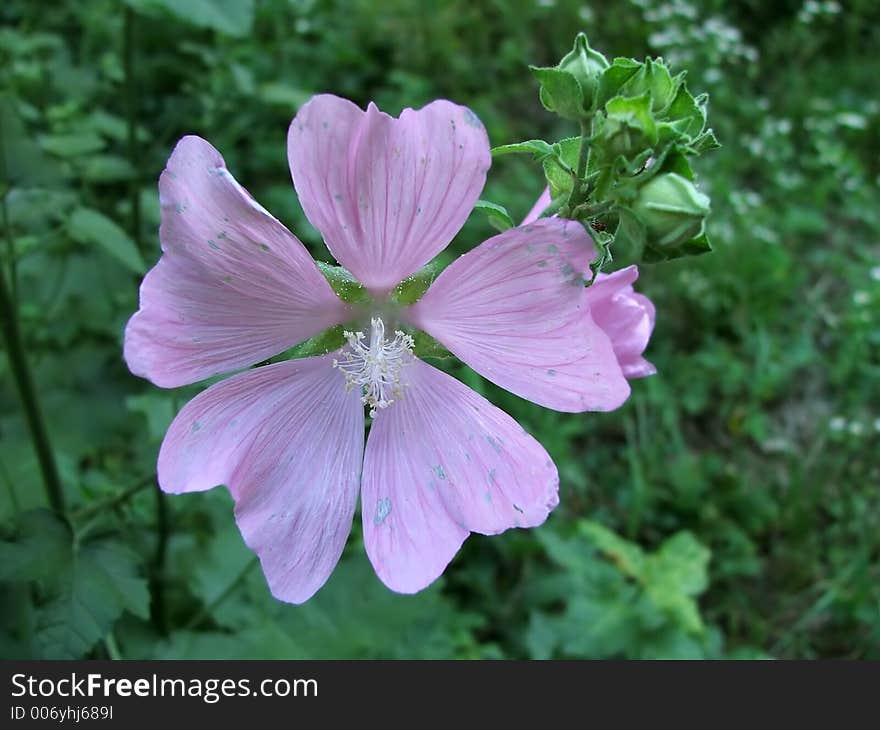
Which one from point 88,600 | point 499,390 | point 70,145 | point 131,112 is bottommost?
point 88,600

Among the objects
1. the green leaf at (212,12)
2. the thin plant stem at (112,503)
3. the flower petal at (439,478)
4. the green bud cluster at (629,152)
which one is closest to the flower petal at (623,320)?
the green bud cluster at (629,152)

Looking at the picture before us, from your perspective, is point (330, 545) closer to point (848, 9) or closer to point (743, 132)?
point (743, 132)

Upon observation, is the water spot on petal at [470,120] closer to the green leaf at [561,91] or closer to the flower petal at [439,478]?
the green leaf at [561,91]

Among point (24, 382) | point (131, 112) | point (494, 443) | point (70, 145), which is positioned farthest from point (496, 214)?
point (131, 112)

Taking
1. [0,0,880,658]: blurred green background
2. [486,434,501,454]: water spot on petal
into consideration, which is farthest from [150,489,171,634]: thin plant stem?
[486,434,501,454]: water spot on petal

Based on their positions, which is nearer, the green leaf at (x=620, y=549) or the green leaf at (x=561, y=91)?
the green leaf at (x=561, y=91)

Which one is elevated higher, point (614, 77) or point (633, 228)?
point (614, 77)

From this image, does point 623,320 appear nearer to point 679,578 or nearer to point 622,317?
point 622,317
